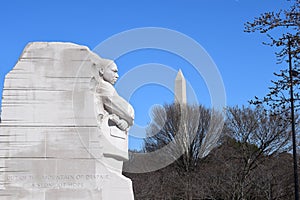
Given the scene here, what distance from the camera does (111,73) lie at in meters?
10.4

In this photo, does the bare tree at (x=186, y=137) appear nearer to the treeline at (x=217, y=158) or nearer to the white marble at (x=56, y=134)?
the treeline at (x=217, y=158)

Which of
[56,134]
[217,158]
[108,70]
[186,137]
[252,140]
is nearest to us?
[56,134]

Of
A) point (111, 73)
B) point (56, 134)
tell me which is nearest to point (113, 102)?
point (111, 73)

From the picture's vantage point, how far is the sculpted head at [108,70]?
10.3 meters

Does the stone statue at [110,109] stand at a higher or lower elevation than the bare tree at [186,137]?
lower

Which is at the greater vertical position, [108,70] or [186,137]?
[186,137]

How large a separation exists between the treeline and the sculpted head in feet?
46.3

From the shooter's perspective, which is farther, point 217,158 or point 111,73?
point 217,158

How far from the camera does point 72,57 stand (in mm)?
10047

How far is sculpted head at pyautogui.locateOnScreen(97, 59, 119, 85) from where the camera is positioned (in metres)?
10.3

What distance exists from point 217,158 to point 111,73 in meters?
23.3

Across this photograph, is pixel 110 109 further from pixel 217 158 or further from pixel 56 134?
pixel 217 158

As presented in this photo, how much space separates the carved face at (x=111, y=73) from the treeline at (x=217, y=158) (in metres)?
14.1

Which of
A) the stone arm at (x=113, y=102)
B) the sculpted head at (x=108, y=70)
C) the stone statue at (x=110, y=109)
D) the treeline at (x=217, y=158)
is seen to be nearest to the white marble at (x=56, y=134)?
the stone statue at (x=110, y=109)
